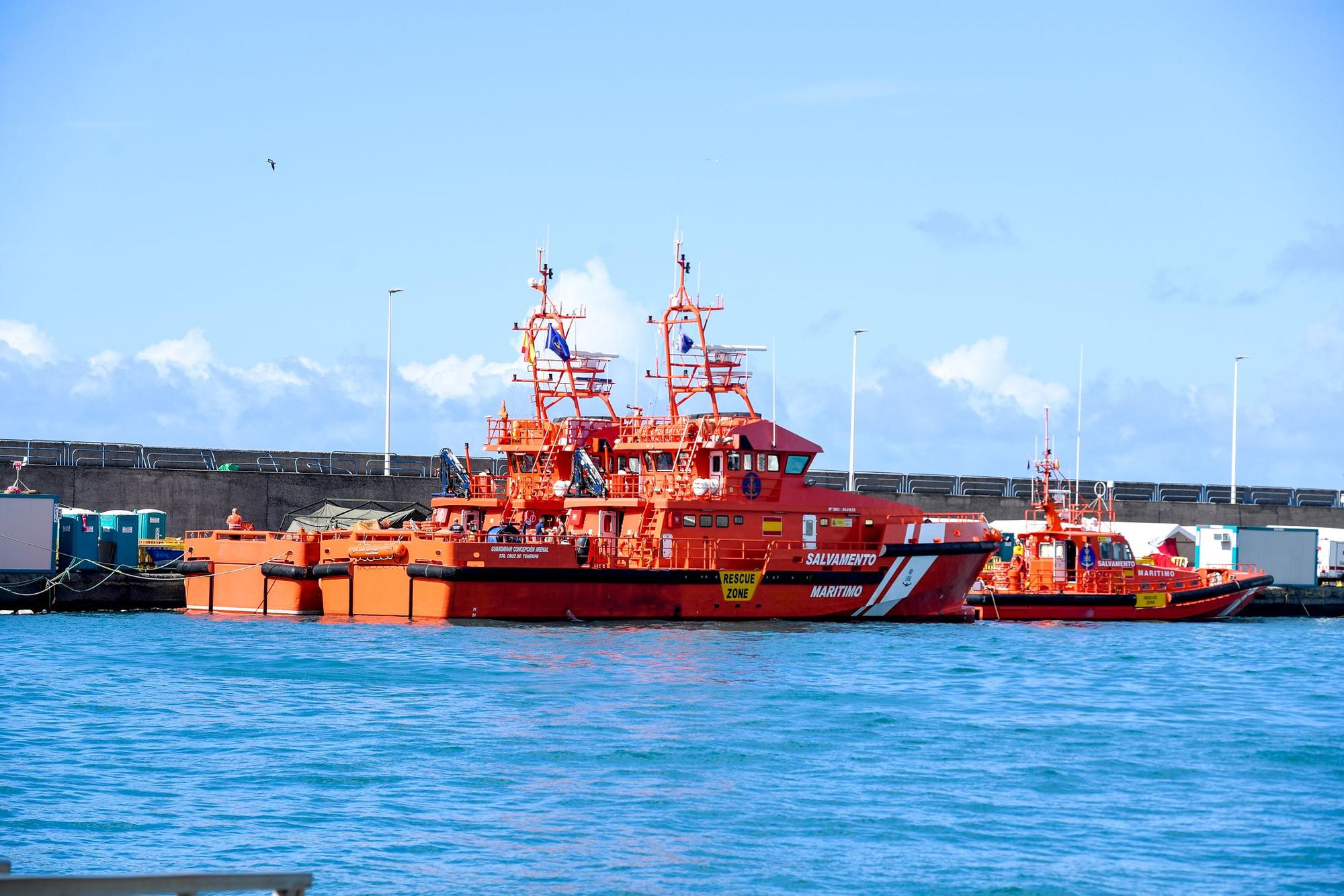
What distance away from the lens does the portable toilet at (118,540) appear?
1363 inches

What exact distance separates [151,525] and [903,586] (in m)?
17.7

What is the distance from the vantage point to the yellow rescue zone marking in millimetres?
31312

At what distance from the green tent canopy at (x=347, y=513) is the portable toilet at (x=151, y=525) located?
118 inches

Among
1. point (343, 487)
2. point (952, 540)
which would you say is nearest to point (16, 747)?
point (952, 540)

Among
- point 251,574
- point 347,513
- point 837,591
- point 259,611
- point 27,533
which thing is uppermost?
point 347,513

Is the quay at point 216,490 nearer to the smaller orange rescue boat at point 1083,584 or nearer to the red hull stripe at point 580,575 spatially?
the smaller orange rescue boat at point 1083,584

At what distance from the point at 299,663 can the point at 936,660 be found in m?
9.99

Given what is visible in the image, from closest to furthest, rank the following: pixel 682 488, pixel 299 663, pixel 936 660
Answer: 1. pixel 299 663
2. pixel 936 660
3. pixel 682 488

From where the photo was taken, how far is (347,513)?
40.4 meters

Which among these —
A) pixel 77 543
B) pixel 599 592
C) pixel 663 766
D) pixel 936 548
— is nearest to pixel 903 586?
pixel 936 548

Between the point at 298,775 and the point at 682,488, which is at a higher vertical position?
the point at 682,488

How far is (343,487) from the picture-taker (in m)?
43.4

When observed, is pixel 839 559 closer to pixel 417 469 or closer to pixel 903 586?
pixel 903 586

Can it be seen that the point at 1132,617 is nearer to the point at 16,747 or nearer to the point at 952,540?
the point at 952,540
